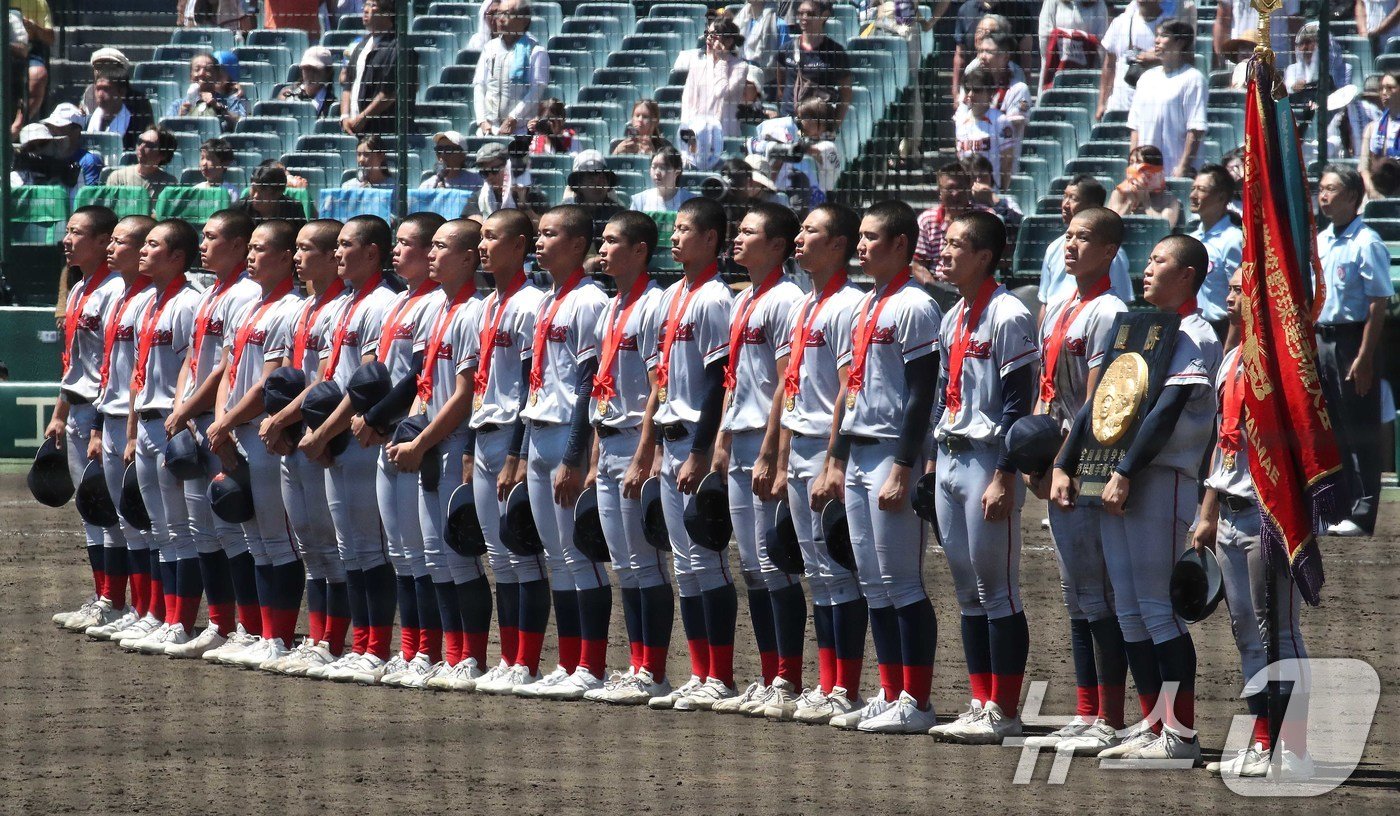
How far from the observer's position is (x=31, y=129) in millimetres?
14977

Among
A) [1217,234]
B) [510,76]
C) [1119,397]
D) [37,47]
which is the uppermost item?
[37,47]

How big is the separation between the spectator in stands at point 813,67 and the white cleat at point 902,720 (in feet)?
21.3

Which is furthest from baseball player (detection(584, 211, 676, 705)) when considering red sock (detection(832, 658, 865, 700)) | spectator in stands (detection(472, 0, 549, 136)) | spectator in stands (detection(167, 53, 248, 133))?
spectator in stands (detection(167, 53, 248, 133))

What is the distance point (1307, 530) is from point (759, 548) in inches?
87.0

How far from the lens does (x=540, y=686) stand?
7.80 m

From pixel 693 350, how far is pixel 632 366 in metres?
0.31

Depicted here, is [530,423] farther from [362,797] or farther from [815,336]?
[362,797]

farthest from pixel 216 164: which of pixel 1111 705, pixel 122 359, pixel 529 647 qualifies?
pixel 1111 705

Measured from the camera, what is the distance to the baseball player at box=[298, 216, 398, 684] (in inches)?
325

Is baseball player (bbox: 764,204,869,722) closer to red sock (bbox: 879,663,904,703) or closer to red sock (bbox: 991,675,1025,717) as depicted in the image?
red sock (bbox: 879,663,904,703)

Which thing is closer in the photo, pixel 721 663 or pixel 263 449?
pixel 721 663

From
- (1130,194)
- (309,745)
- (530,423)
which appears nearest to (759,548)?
(530,423)

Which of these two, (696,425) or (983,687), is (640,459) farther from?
(983,687)

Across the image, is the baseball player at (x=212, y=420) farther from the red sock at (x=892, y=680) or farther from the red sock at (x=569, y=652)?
the red sock at (x=892, y=680)
